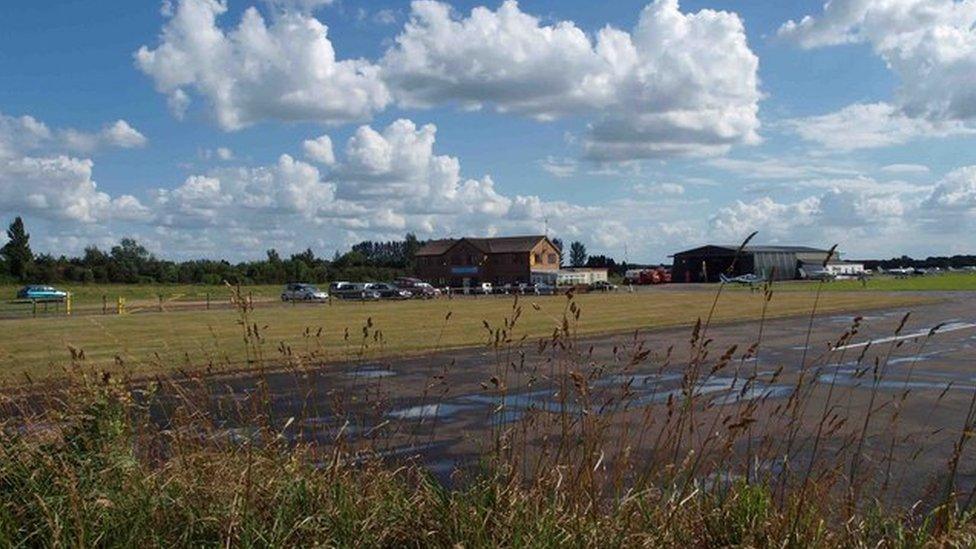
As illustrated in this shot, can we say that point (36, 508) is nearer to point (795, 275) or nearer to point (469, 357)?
point (469, 357)

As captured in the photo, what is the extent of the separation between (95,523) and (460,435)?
19.2ft

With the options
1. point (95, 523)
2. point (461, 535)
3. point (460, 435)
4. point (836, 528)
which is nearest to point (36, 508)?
point (95, 523)

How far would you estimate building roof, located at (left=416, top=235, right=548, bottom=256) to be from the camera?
383 feet

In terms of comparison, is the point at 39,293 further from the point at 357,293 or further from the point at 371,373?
the point at 371,373

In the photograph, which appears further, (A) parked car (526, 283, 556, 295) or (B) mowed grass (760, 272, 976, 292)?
(A) parked car (526, 283, 556, 295)

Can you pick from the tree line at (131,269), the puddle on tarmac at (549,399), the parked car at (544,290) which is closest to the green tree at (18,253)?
the tree line at (131,269)

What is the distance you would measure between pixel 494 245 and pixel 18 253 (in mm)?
57155

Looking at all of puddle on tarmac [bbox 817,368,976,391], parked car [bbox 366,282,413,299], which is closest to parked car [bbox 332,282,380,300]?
parked car [bbox 366,282,413,299]

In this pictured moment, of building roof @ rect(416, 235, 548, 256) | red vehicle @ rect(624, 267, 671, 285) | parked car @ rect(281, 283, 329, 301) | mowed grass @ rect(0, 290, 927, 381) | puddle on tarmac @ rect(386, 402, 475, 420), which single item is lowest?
puddle on tarmac @ rect(386, 402, 475, 420)

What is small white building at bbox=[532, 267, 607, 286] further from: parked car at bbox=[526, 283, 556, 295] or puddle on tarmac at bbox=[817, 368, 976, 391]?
puddle on tarmac at bbox=[817, 368, 976, 391]

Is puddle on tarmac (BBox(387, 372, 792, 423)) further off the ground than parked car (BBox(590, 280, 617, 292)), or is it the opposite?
parked car (BBox(590, 280, 617, 292))

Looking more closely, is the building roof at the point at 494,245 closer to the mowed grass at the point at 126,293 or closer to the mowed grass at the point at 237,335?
the mowed grass at the point at 126,293

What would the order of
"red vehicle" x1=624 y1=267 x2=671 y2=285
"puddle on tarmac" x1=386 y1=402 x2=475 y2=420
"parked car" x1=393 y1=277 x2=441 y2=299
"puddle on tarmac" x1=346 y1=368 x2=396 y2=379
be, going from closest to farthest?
"puddle on tarmac" x1=386 y1=402 x2=475 y2=420, "puddle on tarmac" x1=346 y1=368 x2=396 y2=379, "parked car" x1=393 y1=277 x2=441 y2=299, "red vehicle" x1=624 y1=267 x2=671 y2=285

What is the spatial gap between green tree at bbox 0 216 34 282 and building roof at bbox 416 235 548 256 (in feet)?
165
